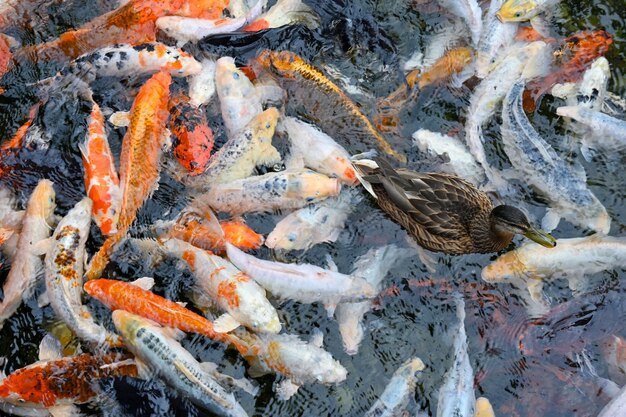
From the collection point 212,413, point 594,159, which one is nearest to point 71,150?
point 212,413

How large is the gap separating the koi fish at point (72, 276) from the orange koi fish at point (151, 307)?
142 millimetres

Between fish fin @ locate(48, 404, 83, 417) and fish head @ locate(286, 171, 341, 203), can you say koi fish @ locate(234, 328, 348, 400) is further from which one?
fish fin @ locate(48, 404, 83, 417)

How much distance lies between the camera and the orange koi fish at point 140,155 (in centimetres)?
539

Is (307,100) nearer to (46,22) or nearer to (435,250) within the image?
(435,250)

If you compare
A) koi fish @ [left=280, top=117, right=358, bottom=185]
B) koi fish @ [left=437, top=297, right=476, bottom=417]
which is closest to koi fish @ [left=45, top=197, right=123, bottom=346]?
koi fish @ [left=280, top=117, right=358, bottom=185]

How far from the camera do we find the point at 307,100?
6.01 meters

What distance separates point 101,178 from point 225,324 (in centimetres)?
161

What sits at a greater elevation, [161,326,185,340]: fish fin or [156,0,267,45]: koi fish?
[156,0,267,45]: koi fish

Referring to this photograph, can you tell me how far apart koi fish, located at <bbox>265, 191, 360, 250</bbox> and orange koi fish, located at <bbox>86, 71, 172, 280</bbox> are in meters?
1.11

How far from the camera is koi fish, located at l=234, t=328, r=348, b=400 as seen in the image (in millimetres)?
5023

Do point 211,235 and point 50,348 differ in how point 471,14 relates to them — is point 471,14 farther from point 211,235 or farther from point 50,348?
point 50,348

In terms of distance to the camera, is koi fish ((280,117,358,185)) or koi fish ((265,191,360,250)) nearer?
koi fish ((265,191,360,250))

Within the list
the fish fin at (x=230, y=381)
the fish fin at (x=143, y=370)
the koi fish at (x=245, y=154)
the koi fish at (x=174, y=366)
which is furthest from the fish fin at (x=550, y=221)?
the fish fin at (x=143, y=370)

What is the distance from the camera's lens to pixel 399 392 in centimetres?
507
